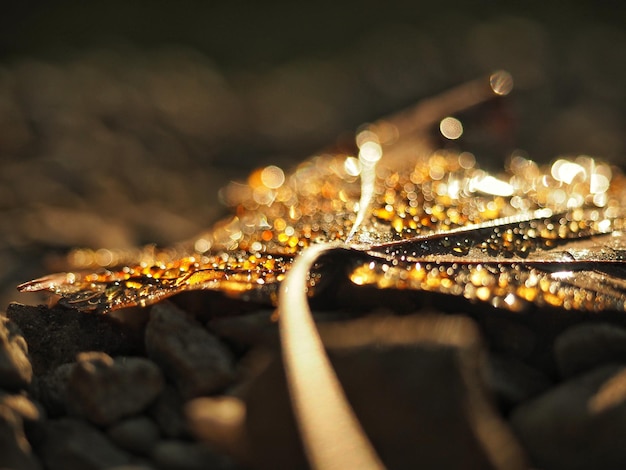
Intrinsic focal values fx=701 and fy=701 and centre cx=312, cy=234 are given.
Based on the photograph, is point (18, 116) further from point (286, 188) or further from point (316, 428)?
point (316, 428)

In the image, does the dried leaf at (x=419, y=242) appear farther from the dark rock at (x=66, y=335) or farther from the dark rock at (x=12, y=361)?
the dark rock at (x=12, y=361)

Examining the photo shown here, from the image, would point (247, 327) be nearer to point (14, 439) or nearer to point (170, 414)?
point (170, 414)

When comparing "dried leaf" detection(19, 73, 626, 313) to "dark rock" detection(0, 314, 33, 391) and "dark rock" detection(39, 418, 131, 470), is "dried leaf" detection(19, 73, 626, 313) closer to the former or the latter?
"dark rock" detection(0, 314, 33, 391)

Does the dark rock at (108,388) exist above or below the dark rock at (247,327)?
below

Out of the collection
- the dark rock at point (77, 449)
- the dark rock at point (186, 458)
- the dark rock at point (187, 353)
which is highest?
the dark rock at point (187, 353)

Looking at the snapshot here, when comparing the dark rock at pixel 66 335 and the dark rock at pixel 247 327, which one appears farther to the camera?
the dark rock at pixel 66 335

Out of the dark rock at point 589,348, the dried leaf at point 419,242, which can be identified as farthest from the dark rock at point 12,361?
the dark rock at point 589,348

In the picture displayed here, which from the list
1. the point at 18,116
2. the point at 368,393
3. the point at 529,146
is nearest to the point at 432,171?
the point at 368,393
